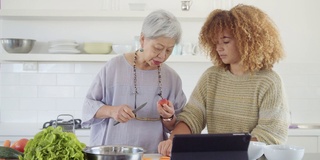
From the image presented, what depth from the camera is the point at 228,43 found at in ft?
8.86

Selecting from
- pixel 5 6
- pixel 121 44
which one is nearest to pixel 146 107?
pixel 121 44

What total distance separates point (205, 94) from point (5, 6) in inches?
124

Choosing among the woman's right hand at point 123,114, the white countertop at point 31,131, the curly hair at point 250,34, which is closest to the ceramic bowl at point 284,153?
the curly hair at point 250,34

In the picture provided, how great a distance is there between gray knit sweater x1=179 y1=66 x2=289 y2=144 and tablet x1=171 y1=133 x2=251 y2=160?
1.90ft

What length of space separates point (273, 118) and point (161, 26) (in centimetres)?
75

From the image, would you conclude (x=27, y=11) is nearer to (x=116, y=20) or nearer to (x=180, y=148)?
(x=116, y=20)

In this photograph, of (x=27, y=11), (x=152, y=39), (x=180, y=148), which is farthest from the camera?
(x=27, y=11)

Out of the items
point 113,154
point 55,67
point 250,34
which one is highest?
point 250,34

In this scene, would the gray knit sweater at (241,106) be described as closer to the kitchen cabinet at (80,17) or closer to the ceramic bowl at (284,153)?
the ceramic bowl at (284,153)

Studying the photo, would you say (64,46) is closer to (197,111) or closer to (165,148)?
(197,111)

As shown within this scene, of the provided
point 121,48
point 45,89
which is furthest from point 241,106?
point 45,89

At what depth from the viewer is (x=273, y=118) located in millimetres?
2498

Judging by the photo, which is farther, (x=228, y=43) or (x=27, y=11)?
(x=27, y=11)

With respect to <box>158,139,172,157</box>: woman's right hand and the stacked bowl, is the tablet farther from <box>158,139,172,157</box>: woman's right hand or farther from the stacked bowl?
the stacked bowl
